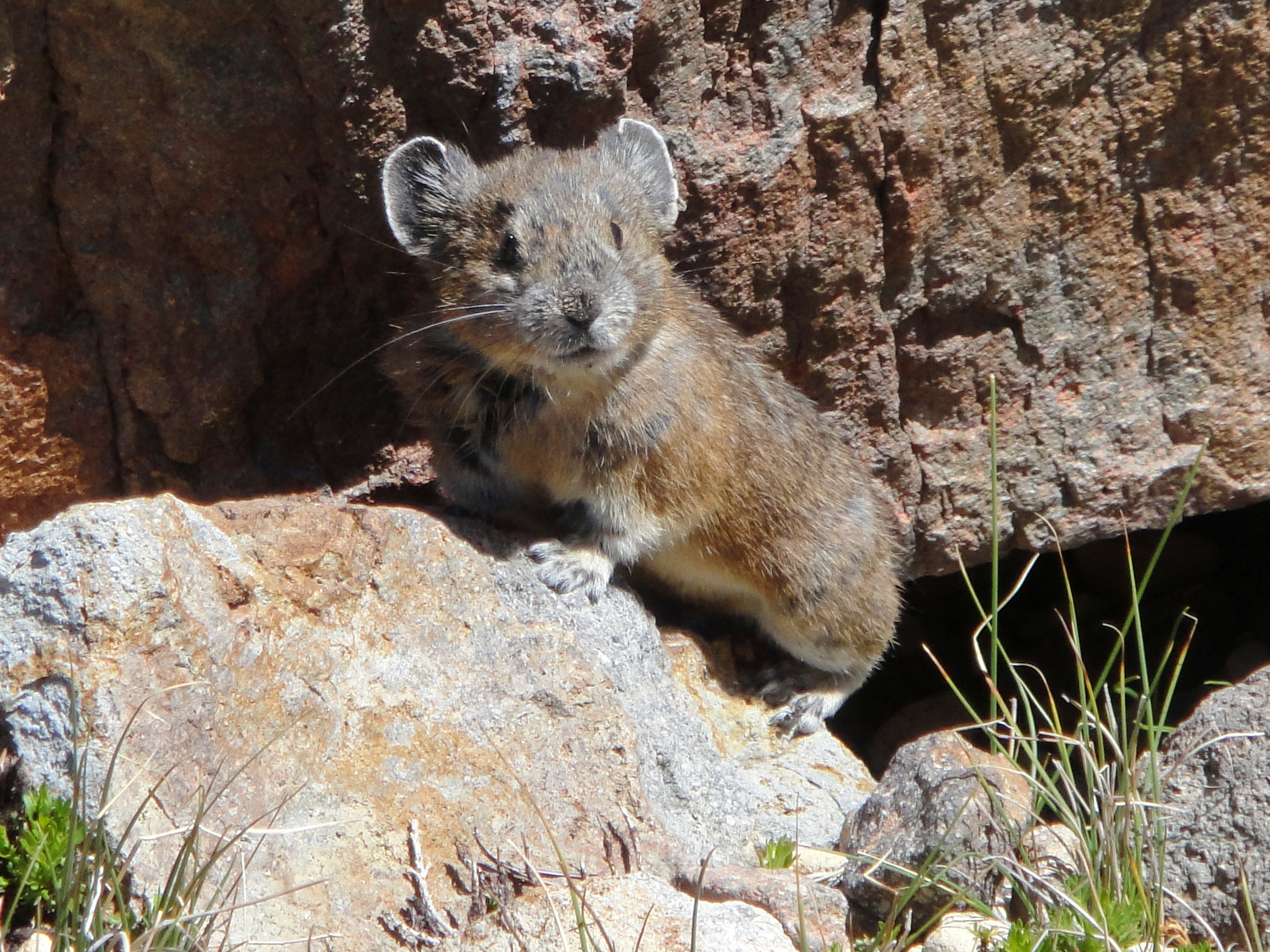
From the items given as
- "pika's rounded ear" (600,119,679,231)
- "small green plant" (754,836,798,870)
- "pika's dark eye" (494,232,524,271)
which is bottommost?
"small green plant" (754,836,798,870)

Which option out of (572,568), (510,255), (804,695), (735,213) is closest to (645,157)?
(735,213)

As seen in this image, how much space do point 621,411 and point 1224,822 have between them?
10.2 feet

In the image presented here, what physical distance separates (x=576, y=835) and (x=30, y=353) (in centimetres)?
353

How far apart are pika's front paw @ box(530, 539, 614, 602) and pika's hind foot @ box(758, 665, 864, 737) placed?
136 cm

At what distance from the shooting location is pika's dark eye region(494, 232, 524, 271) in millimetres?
5727

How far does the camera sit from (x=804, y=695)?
277 inches

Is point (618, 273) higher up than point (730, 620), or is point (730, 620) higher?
point (618, 273)

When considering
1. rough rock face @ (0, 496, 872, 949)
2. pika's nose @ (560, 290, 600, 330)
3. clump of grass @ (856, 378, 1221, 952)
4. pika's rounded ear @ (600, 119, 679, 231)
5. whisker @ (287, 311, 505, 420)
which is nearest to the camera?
clump of grass @ (856, 378, 1221, 952)

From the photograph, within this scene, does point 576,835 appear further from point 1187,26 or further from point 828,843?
point 1187,26

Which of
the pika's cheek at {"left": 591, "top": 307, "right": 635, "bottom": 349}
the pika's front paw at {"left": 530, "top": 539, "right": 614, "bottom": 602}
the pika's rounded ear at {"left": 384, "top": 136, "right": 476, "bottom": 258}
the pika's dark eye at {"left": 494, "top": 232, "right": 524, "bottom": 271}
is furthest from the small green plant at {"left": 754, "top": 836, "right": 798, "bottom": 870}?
the pika's rounded ear at {"left": 384, "top": 136, "right": 476, "bottom": 258}

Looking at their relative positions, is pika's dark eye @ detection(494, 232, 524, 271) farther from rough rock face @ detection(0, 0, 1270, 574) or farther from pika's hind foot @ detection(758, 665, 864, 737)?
pika's hind foot @ detection(758, 665, 864, 737)

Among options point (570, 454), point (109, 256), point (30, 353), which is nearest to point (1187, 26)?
point (570, 454)

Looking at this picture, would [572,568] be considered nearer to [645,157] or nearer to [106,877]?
[645,157]

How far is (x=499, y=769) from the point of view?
5.11m
